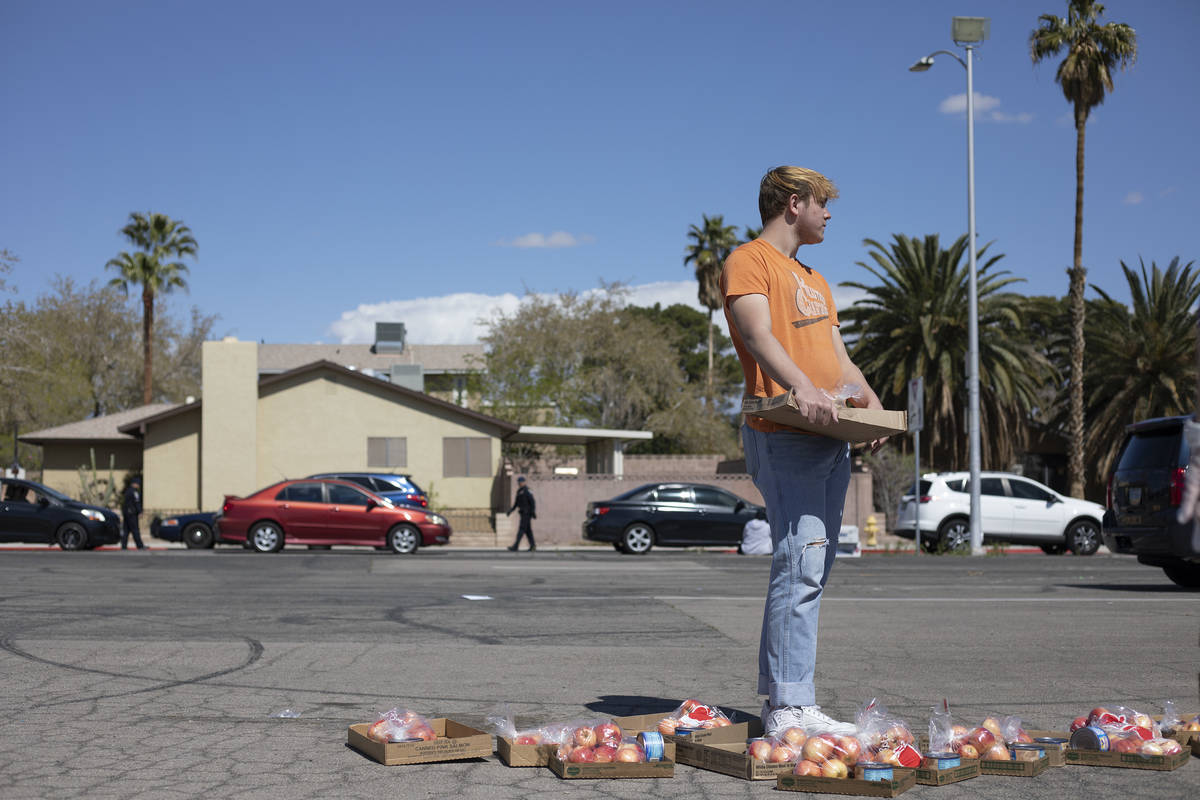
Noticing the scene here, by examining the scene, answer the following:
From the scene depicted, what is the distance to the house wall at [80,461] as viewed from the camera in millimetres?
38000

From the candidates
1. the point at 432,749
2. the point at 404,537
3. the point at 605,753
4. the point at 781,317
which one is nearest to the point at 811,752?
the point at 605,753

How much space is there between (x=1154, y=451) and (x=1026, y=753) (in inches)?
336

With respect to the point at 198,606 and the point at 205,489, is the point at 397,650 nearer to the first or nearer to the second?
the point at 198,606

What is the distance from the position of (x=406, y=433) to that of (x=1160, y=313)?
24.2m

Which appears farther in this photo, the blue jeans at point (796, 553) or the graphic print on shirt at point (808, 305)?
the graphic print on shirt at point (808, 305)

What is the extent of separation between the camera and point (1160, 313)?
37.3 m

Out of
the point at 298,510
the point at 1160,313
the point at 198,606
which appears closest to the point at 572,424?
the point at 1160,313

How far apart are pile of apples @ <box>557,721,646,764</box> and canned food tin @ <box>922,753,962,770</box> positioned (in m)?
0.96

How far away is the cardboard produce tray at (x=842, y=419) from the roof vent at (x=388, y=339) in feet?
233

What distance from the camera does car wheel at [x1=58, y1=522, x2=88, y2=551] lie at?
23.0 m

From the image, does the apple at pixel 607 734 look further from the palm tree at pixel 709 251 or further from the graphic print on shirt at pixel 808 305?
the palm tree at pixel 709 251

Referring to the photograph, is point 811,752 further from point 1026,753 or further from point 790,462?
point 790,462

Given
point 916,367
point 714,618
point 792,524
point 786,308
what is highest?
point 916,367

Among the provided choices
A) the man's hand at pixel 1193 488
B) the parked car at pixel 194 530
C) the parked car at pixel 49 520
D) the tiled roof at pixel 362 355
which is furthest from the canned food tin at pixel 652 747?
the tiled roof at pixel 362 355
